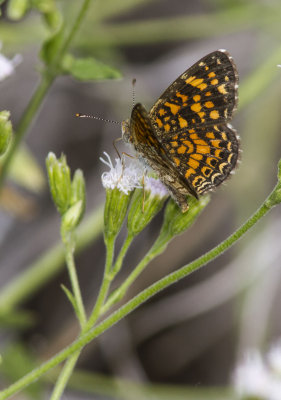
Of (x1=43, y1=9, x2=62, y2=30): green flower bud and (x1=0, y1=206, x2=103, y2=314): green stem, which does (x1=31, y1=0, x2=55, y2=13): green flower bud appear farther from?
(x1=0, y1=206, x2=103, y2=314): green stem

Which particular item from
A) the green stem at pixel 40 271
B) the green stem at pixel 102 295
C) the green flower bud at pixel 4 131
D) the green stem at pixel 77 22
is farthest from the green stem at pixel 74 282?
the green stem at pixel 40 271

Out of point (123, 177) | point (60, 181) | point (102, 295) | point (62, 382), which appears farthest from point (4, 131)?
point (62, 382)

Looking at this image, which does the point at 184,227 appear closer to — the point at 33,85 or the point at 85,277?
the point at 85,277

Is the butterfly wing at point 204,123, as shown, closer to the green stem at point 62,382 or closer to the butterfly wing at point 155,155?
the butterfly wing at point 155,155

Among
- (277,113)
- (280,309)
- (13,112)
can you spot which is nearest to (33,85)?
(13,112)

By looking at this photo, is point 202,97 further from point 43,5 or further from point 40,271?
point 40,271

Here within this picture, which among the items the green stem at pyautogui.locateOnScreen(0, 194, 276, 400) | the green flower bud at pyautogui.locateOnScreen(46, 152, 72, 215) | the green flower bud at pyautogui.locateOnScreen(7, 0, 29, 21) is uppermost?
the green flower bud at pyautogui.locateOnScreen(7, 0, 29, 21)

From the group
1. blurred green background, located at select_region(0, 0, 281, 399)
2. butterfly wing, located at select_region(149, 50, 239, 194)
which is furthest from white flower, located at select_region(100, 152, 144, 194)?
blurred green background, located at select_region(0, 0, 281, 399)
